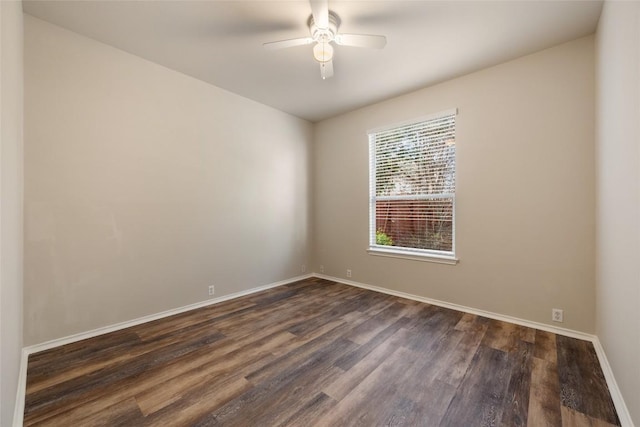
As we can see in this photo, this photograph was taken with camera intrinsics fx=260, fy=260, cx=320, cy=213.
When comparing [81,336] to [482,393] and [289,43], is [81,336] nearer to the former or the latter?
[289,43]

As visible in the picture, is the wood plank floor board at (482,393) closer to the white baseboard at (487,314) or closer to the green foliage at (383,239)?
the white baseboard at (487,314)

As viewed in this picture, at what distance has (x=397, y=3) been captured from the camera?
6.80 feet

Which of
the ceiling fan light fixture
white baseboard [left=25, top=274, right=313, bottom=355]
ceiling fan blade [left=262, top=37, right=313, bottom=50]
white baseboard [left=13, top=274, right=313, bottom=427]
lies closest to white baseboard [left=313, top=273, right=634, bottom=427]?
white baseboard [left=25, top=274, right=313, bottom=355]

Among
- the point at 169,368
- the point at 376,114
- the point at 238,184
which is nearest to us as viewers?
the point at 169,368

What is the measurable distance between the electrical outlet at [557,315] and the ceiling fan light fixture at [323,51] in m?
3.25

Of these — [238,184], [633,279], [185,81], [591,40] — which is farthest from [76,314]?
[591,40]

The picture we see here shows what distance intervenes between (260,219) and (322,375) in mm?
2523

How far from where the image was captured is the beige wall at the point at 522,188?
2461 millimetres

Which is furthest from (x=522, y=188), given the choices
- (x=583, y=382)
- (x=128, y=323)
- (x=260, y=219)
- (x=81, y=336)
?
(x=81, y=336)

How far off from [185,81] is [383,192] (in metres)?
3.03

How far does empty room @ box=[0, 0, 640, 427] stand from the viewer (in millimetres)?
1629

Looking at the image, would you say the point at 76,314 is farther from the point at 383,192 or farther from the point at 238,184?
the point at 383,192

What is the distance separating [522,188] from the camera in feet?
9.04

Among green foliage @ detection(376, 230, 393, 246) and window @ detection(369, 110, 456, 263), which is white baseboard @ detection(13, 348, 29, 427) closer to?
window @ detection(369, 110, 456, 263)
